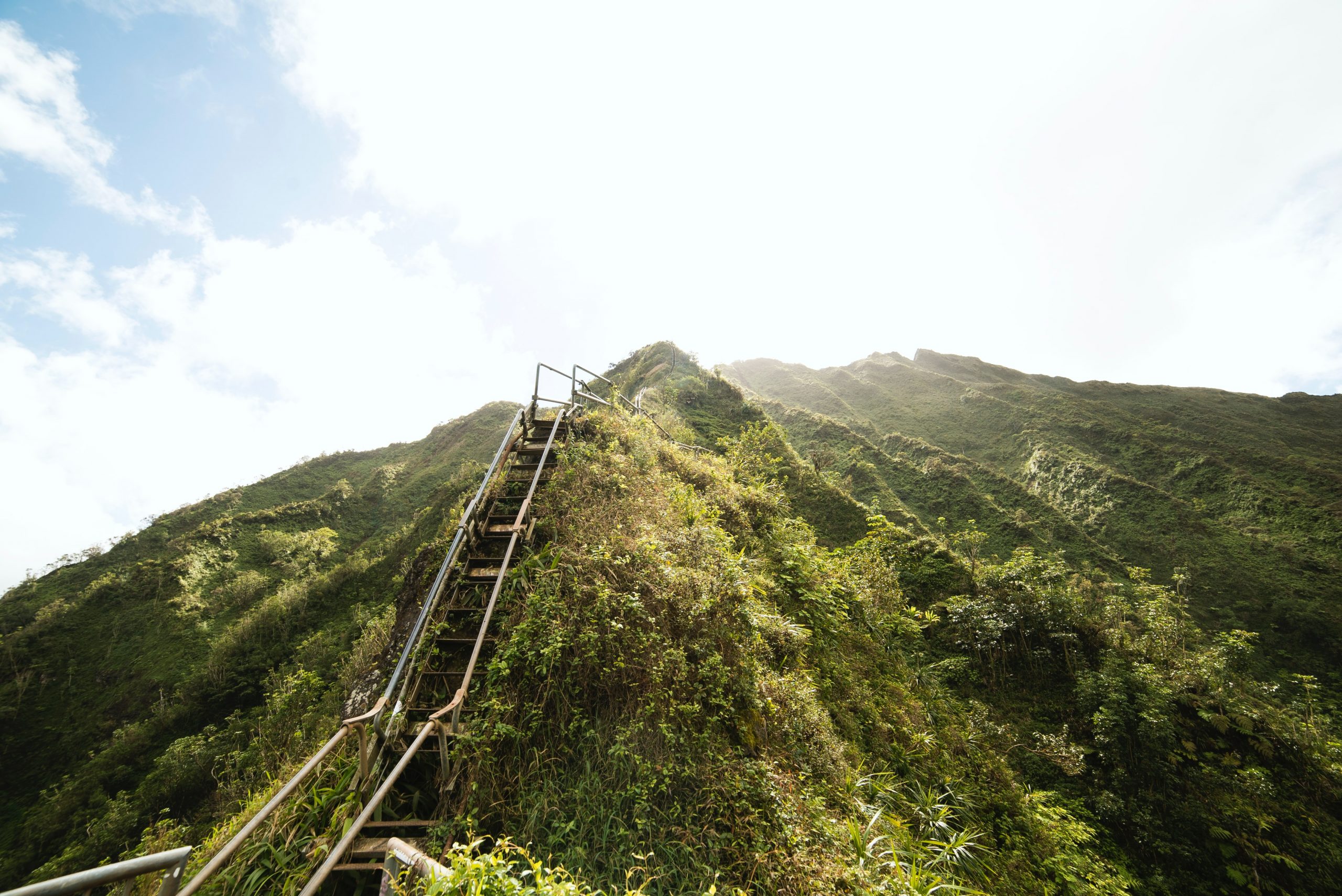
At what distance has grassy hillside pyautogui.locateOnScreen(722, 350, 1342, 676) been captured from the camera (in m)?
16.9

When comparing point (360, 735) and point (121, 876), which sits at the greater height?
point (121, 876)

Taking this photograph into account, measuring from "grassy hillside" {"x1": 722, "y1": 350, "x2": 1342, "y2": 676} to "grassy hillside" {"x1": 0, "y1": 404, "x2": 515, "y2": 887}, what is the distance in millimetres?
22513

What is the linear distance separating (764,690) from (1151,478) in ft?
107

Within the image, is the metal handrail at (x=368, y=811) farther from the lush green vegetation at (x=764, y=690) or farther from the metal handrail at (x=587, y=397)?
the metal handrail at (x=587, y=397)

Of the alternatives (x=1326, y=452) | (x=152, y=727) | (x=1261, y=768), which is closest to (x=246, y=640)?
(x=152, y=727)

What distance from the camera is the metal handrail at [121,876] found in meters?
1.58

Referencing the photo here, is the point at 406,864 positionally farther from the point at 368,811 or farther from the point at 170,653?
the point at 170,653

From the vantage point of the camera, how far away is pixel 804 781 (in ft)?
13.8

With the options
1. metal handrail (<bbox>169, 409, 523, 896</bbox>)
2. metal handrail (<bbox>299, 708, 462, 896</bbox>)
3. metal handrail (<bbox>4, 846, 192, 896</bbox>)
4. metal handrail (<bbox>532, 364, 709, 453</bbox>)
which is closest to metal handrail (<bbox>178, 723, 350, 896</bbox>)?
metal handrail (<bbox>169, 409, 523, 896</bbox>)

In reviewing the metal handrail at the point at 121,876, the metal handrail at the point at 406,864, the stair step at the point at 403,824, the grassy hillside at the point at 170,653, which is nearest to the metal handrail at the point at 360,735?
the metal handrail at the point at 121,876

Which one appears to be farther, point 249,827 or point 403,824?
point 403,824

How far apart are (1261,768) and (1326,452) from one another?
34.5m

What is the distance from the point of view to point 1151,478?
25141 mm

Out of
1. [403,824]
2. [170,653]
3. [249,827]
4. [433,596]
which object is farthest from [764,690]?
[170,653]
